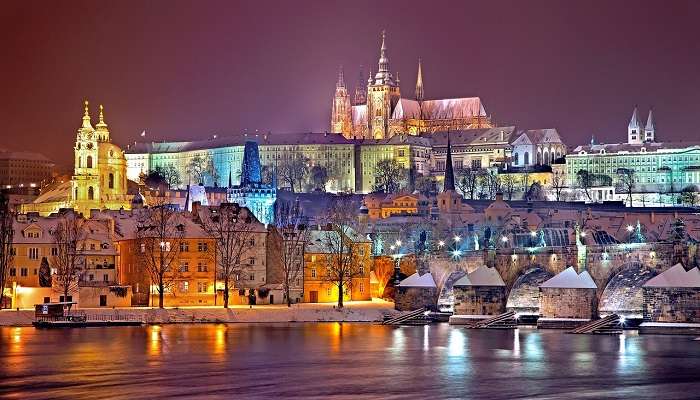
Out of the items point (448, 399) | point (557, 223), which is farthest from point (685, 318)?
point (557, 223)

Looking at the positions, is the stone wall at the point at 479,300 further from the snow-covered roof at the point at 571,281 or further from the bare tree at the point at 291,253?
the bare tree at the point at 291,253

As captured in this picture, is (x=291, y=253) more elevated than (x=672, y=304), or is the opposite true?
(x=291, y=253)

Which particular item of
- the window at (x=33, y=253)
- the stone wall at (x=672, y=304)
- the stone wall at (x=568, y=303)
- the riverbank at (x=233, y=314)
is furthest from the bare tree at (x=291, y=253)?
the stone wall at (x=672, y=304)

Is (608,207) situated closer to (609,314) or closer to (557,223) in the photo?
(557,223)

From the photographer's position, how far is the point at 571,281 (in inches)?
3113

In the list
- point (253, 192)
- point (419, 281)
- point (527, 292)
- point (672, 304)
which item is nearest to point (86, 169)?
point (253, 192)

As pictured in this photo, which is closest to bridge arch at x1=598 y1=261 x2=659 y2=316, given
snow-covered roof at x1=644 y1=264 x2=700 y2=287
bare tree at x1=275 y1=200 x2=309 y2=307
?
snow-covered roof at x1=644 y1=264 x2=700 y2=287

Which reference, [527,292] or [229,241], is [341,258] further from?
[527,292]

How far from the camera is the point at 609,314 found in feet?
263

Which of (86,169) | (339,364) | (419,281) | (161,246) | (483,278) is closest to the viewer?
(339,364)

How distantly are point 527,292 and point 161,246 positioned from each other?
75.5 ft

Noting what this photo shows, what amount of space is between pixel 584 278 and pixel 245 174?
8017cm

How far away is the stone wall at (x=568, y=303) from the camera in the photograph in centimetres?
7888

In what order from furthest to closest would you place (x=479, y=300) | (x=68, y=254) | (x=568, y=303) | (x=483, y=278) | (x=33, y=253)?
(x=33, y=253) < (x=68, y=254) < (x=479, y=300) < (x=483, y=278) < (x=568, y=303)
